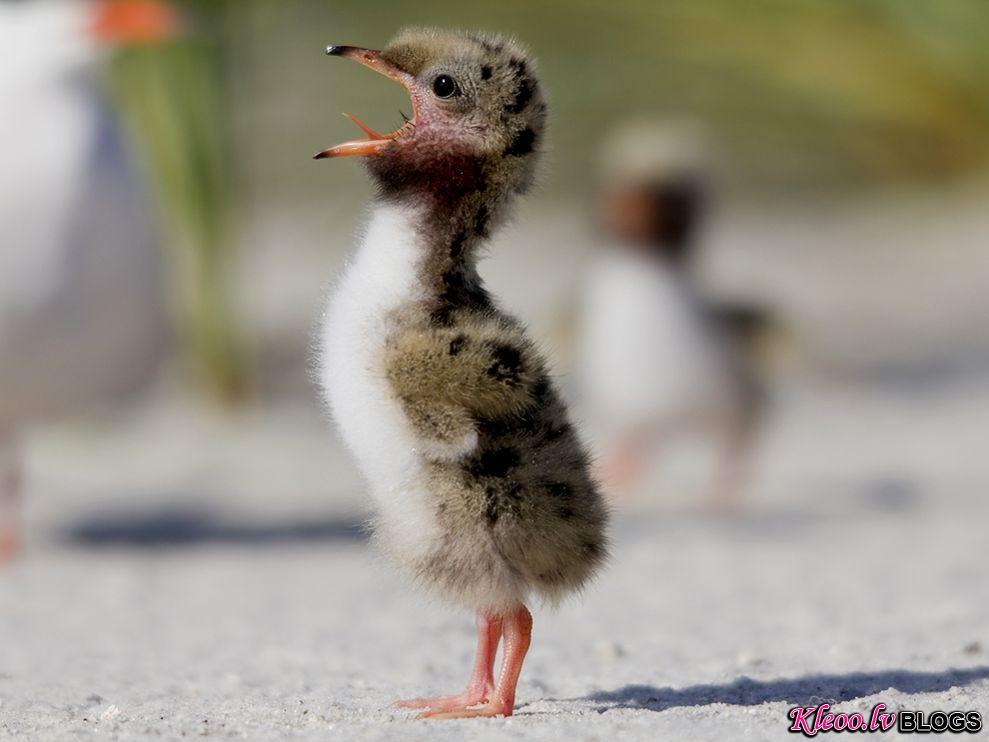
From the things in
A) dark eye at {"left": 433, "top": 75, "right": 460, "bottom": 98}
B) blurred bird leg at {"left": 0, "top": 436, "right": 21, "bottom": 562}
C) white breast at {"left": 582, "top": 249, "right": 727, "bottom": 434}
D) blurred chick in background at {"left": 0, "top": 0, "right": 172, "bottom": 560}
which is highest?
dark eye at {"left": 433, "top": 75, "right": 460, "bottom": 98}

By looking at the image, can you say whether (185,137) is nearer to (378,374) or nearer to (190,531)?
(190,531)

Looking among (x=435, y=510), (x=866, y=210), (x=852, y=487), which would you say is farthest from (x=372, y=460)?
(x=866, y=210)

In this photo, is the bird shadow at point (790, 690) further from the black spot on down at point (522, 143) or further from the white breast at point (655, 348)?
the white breast at point (655, 348)

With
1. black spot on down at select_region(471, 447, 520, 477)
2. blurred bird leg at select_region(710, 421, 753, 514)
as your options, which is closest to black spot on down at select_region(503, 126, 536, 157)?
black spot on down at select_region(471, 447, 520, 477)

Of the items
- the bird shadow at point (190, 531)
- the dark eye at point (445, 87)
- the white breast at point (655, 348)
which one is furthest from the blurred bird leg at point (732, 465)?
the dark eye at point (445, 87)

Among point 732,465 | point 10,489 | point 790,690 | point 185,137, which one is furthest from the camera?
point 185,137

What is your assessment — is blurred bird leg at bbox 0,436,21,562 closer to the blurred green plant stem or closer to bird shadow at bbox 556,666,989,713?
the blurred green plant stem

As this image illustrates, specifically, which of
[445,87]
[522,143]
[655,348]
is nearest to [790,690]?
[522,143]
